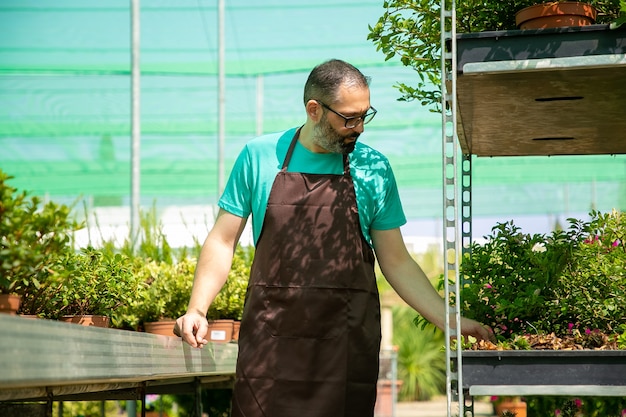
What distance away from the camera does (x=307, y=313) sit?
2525 mm

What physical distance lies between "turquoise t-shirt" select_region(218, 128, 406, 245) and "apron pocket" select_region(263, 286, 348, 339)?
8.8 inches

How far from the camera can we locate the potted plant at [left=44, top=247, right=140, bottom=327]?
3049 mm

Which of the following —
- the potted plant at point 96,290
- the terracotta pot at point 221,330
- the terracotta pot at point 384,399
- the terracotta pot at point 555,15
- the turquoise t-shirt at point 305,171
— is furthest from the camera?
the terracotta pot at point 384,399

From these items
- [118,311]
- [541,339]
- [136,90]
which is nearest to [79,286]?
[118,311]

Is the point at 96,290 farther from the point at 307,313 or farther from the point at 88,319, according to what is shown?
the point at 307,313

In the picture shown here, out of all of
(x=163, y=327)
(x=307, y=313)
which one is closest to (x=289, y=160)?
(x=307, y=313)

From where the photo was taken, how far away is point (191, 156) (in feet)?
33.5

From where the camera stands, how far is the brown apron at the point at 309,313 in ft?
8.27

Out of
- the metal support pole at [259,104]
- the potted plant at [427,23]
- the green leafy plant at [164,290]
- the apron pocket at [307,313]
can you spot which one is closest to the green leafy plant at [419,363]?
the metal support pole at [259,104]

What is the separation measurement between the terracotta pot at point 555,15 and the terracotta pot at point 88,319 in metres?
1.75

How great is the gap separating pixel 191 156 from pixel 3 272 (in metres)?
8.30

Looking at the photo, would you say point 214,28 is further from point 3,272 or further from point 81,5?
point 3,272

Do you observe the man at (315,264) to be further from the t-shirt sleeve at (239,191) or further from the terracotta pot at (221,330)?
the terracotta pot at (221,330)

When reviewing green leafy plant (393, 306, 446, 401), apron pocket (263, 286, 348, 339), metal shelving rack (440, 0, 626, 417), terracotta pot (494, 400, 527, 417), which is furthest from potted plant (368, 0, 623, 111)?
green leafy plant (393, 306, 446, 401)
